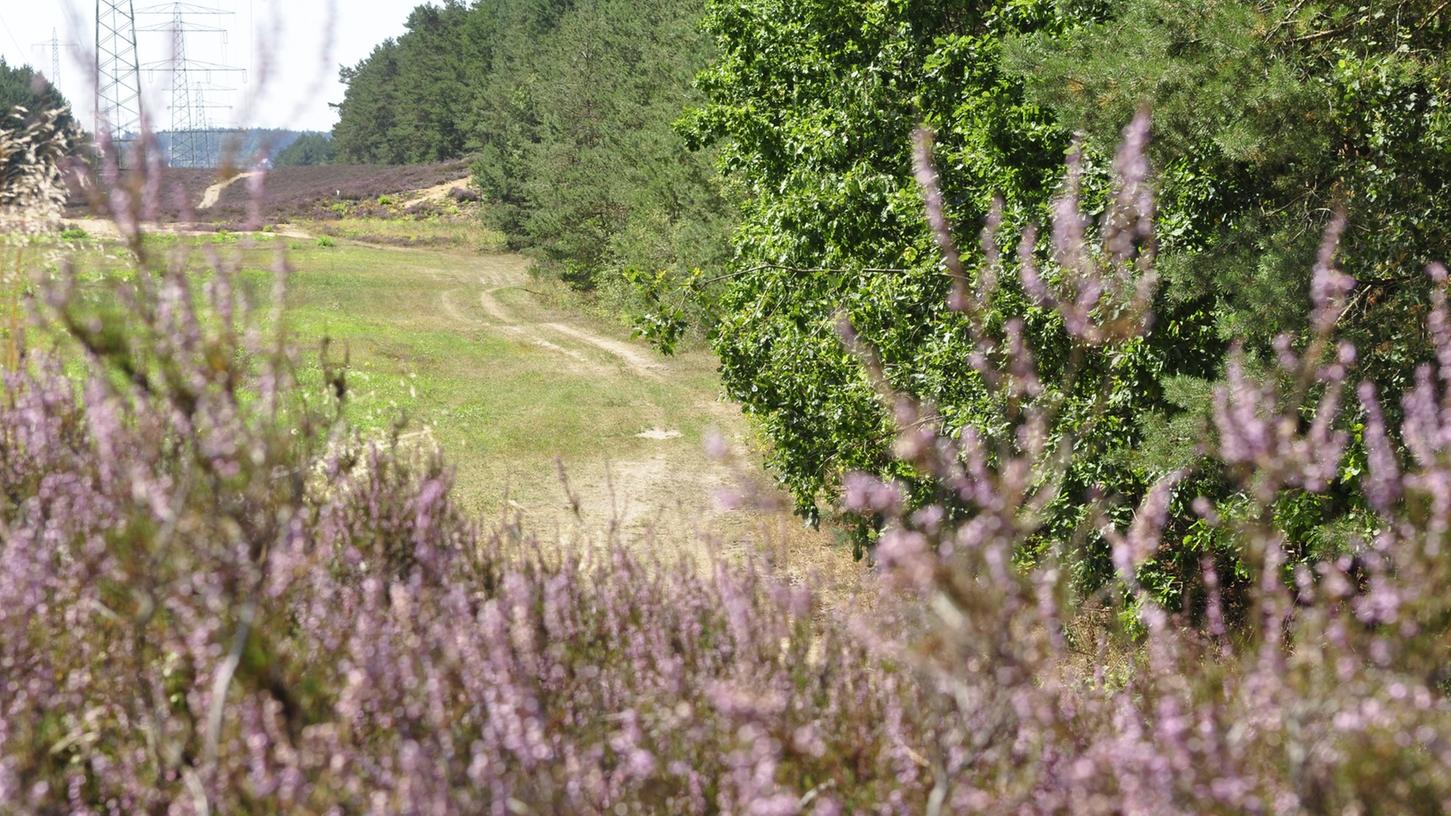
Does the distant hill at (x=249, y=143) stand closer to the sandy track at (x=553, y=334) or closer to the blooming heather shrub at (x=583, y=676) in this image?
the blooming heather shrub at (x=583, y=676)

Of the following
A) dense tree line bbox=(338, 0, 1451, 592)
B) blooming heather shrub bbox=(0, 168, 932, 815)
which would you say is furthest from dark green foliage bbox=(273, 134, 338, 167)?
blooming heather shrub bbox=(0, 168, 932, 815)

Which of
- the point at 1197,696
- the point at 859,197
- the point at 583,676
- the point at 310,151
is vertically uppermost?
the point at 310,151

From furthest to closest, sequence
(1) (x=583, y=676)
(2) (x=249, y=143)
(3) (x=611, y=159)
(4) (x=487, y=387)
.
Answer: (3) (x=611, y=159)
(4) (x=487, y=387)
(1) (x=583, y=676)
(2) (x=249, y=143)

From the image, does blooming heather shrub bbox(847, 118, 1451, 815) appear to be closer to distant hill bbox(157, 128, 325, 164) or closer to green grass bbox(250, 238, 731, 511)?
distant hill bbox(157, 128, 325, 164)

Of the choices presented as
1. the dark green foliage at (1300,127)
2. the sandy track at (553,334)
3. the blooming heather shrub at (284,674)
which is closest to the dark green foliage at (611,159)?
the sandy track at (553,334)

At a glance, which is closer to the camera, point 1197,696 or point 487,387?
point 1197,696

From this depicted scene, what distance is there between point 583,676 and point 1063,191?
6995mm

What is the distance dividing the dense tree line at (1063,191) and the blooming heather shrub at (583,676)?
1.03 meters

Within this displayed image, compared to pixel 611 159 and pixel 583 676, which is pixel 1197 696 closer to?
pixel 583 676

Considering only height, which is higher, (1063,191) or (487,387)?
(1063,191)

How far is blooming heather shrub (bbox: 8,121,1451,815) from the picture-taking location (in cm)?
316

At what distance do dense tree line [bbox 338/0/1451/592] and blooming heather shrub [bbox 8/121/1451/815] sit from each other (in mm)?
1029

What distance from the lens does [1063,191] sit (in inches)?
397

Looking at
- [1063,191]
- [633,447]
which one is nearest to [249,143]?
[1063,191]
